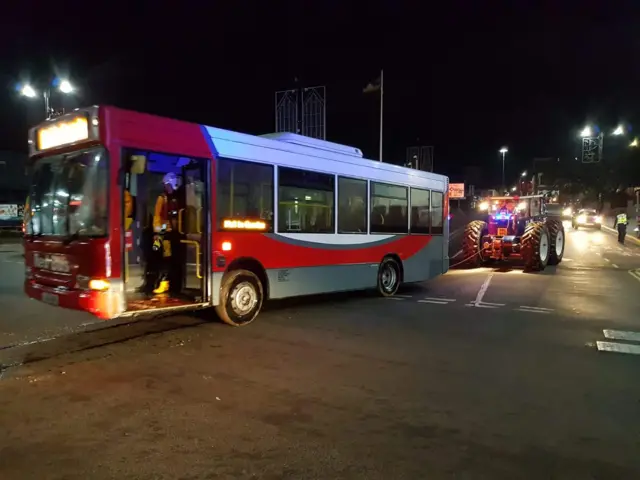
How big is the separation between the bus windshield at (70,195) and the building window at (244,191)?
1.93 meters

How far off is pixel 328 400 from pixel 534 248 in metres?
14.5

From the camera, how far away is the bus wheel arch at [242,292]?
28.2ft

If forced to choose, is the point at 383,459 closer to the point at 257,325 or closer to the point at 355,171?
the point at 257,325

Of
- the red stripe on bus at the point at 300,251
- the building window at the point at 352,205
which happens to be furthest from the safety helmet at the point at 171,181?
the building window at the point at 352,205

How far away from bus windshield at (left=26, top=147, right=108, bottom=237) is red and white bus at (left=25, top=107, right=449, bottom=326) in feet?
0.06

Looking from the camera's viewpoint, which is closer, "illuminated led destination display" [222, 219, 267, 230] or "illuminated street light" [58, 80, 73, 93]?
"illuminated led destination display" [222, 219, 267, 230]

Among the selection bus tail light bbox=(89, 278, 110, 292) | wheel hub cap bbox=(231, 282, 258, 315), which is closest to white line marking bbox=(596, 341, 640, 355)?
wheel hub cap bbox=(231, 282, 258, 315)

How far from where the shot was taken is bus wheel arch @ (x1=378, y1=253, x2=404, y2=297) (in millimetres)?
12430

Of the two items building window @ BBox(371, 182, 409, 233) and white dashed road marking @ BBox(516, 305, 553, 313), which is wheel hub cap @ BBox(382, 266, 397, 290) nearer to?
building window @ BBox(371, 182, 409, 233)

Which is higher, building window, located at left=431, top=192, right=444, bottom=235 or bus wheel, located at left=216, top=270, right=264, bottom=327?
building window, located at left=431, top=192, right=444, bottom=235

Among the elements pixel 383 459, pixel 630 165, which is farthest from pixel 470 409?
pixel 630 165

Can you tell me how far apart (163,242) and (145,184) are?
139cm

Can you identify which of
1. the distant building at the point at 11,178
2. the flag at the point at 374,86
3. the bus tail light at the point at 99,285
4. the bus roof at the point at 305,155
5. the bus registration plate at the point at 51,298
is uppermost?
the flag at the point at 374,86

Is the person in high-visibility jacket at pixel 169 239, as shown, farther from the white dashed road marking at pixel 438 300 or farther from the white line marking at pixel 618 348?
the white line marking at pixel 618 348
